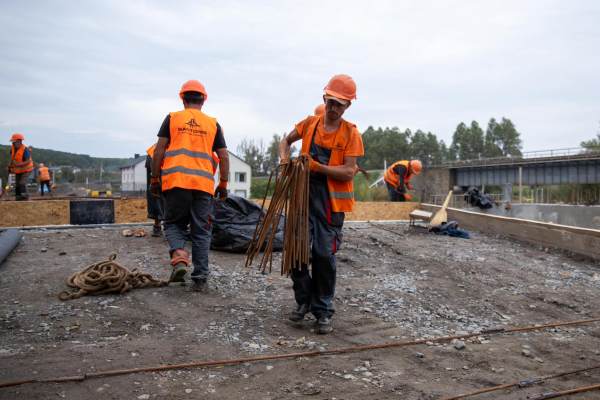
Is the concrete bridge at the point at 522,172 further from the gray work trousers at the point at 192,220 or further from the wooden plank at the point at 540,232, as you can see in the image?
the gray work trousers at the point at 192,220

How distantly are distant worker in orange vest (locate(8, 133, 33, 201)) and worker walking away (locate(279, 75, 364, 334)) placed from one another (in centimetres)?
954

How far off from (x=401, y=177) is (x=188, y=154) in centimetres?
794

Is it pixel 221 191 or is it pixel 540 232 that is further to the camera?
pixel 540 232

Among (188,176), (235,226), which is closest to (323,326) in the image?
(188,176)

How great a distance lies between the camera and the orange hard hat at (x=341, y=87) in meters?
3.53

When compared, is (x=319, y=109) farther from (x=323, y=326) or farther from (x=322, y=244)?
(x=323, y=326)

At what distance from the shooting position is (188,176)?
4.18 m

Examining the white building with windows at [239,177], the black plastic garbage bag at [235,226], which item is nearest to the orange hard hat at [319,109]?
the black plastic garbage bag at [235,226]

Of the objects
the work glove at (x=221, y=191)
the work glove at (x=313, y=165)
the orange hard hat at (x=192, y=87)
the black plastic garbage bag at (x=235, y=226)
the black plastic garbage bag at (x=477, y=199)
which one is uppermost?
the orange hard hat at (x=192, y=87)

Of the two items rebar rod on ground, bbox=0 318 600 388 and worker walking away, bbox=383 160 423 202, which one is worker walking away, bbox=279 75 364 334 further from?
worker walking away, bbox=383 160 423 202

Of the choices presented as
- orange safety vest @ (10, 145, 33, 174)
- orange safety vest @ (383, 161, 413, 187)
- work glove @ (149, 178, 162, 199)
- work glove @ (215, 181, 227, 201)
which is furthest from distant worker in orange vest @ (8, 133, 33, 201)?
orange safety vest @ (383, 161, 413, 187)

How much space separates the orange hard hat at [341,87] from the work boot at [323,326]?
1.71m

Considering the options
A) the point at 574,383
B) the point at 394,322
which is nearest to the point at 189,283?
the point at 394,322

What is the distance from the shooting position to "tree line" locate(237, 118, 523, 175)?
259 feet
